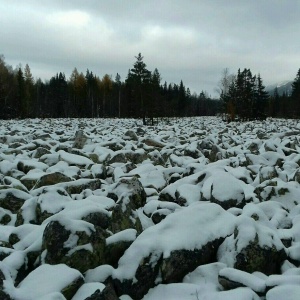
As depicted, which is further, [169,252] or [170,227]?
[170,227]

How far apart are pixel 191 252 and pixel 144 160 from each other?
5.89m

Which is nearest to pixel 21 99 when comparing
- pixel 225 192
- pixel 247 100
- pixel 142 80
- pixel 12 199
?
pixel 142 80

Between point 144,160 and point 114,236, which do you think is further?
point 144,160

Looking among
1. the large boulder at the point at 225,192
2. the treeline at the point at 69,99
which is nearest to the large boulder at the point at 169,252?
the large boulder at the point at 225,192

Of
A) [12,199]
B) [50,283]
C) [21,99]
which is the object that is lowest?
[50,283]

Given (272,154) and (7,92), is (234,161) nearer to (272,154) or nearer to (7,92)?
(272,154)

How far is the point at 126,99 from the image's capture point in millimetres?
54500

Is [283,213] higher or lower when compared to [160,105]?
lower

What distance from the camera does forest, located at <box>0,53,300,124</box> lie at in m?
33.9

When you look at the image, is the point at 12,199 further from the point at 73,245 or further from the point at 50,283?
the point at 50,283

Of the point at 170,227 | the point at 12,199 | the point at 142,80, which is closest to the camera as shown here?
the point at 170,227

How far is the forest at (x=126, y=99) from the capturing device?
33928mm

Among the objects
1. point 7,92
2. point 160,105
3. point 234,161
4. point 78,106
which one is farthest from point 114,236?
point 78,106

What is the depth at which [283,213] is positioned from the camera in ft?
15.7
